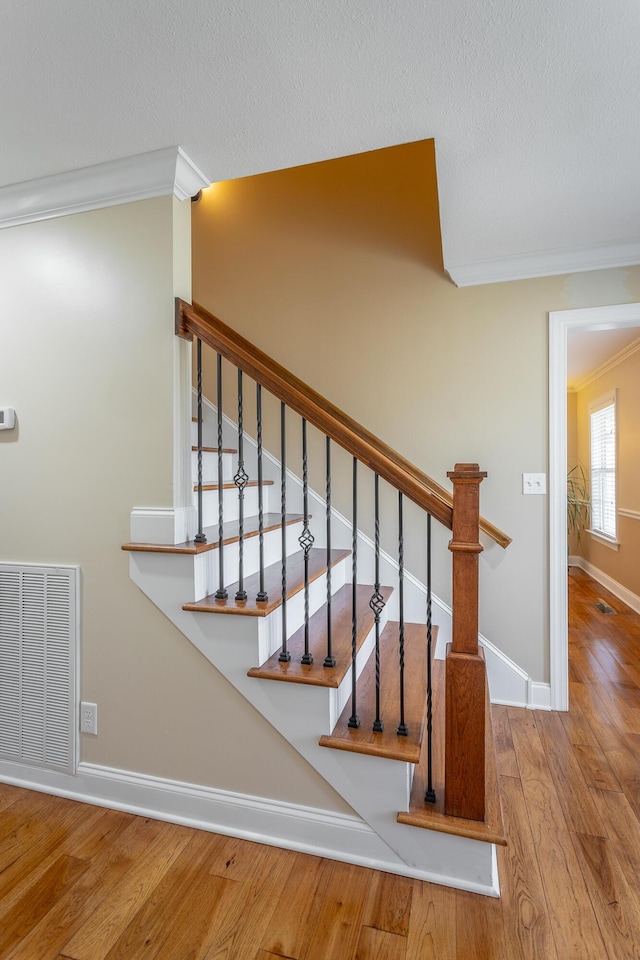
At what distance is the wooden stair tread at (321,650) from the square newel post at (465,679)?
0.37 metres

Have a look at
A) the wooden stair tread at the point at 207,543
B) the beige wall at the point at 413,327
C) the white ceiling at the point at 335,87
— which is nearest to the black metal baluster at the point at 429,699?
the wooden stair tread at the point at 207,543

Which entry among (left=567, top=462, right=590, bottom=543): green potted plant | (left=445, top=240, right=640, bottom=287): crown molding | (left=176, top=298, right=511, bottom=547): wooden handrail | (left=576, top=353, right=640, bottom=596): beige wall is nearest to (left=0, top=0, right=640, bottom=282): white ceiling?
(left=445, top=240, right=640, bottom=287): crown molding

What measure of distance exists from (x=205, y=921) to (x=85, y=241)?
7.53 feet

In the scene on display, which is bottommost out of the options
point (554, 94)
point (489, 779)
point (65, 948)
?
point (65, 948)

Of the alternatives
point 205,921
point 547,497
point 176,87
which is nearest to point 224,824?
point 205,921

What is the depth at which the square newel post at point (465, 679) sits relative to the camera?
1.48 m

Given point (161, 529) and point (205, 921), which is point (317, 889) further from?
point (161, 529)

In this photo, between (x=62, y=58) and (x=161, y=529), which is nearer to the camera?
(x=62, y=58)

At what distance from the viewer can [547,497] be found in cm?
256

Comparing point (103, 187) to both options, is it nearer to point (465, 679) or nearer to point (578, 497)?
point (465, 679)

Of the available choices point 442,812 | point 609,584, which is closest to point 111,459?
point 442,812

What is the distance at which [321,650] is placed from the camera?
5.89 feet

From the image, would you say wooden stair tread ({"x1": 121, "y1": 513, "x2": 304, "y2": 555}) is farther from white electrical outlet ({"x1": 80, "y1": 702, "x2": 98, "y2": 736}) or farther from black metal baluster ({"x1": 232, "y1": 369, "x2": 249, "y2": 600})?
white electrical outlet ({"x1": 80, "y1": 702, "x2": 98, "y2": 736})

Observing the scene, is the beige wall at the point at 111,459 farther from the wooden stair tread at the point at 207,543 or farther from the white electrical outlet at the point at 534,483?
the white electrical outlet at the point at 534,483
